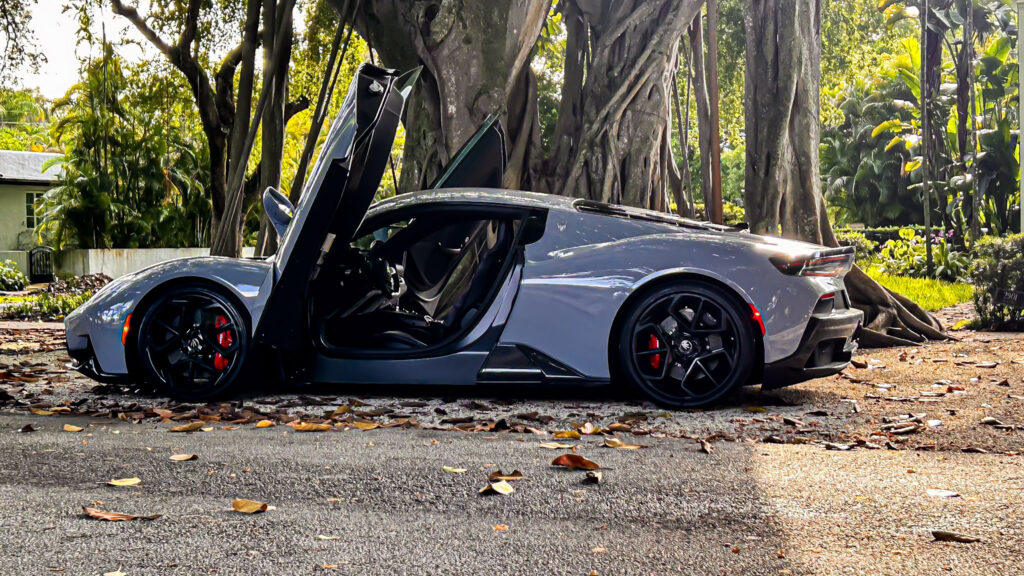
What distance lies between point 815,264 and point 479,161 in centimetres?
251

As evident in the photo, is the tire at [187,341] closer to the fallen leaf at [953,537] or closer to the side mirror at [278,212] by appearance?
the side mirror at [278,212]

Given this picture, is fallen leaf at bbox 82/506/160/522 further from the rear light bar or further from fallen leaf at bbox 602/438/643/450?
the rear light bar

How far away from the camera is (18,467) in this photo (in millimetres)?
4117

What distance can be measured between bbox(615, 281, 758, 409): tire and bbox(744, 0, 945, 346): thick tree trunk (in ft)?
13.1

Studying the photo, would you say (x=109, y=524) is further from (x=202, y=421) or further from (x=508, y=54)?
(x=508, y=54)

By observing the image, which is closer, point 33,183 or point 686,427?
point 686,427

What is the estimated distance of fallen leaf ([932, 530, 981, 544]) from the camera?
3047 mm

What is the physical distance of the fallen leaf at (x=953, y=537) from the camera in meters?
3.05

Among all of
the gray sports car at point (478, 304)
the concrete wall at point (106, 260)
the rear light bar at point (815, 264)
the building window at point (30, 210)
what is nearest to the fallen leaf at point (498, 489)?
the gray sports car at point (478, 304)

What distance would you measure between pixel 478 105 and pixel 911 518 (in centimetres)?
681

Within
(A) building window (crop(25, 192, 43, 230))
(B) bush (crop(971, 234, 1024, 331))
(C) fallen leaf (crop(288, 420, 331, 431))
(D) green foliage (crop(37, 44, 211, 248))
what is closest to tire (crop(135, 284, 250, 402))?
(C) fallen leaf (crop(288, 420, 331, 431))

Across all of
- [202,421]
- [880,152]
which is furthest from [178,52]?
[880,152]

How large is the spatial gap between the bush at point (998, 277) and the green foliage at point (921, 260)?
26.1 ft

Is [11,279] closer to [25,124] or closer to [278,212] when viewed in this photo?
[278,212]
